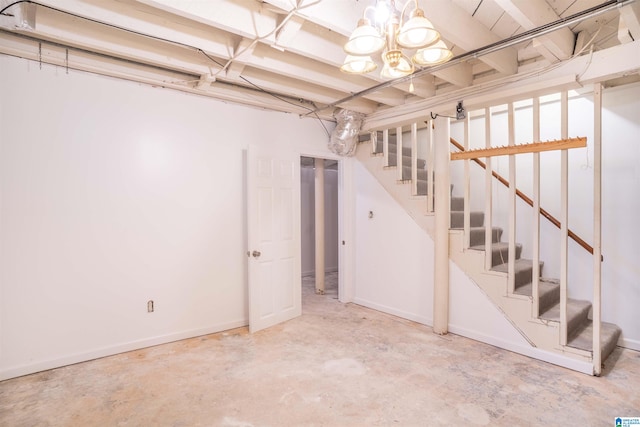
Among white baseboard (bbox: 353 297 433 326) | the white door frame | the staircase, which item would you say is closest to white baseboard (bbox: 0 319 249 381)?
the white door frame

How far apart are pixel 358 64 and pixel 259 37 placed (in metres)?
0.84

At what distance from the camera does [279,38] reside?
91.7 inches

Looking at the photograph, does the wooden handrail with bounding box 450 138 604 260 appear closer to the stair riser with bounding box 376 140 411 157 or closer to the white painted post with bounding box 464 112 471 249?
the white painted post with bounding box 464 112 471 249

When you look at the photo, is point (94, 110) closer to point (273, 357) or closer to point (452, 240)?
point (273, 357)

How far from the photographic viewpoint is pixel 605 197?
320 centimetres

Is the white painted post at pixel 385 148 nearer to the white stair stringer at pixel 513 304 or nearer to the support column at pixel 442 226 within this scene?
the support column at pixel 442 226

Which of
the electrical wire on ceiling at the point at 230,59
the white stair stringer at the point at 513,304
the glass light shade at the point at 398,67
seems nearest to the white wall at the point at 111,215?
the electrical wire on ceiling at the point at 230,59

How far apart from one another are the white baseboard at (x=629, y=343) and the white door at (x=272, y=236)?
3.24 metres

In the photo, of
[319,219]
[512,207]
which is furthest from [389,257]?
[512,207]

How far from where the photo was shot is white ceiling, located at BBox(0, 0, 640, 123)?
2.10 metres

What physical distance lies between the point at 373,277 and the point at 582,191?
247 cm

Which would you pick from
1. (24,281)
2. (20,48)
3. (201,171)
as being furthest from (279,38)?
(24,281)

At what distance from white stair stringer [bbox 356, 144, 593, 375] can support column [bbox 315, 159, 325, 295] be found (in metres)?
1.19

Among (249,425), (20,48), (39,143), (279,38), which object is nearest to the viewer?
(249,425)
